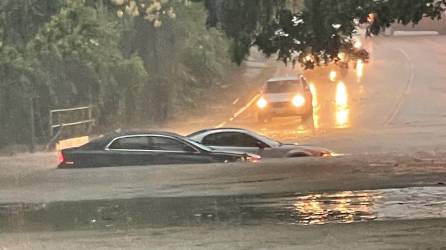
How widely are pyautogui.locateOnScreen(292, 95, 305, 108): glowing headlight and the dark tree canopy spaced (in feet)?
53.9

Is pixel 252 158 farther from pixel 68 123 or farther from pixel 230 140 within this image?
pixel 68 123

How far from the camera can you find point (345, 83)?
43969 mm

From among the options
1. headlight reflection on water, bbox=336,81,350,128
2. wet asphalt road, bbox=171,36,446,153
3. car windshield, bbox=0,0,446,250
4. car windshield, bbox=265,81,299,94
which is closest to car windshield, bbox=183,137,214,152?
car windshield, bbox=0,0,446,250

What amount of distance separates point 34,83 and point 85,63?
222cm

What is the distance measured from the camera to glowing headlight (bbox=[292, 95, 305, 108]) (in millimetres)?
31969

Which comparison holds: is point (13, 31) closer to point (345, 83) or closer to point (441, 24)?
point (345, 83)

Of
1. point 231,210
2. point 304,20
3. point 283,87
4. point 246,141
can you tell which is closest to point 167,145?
point 246,141

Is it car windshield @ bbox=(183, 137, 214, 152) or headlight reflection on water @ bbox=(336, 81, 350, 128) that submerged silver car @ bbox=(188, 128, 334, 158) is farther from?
headlight reflection on water @ bbox=(336, 81, 350, 128)

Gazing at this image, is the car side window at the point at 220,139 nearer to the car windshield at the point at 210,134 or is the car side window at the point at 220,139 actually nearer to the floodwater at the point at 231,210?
the car windshield at the point at 210,134

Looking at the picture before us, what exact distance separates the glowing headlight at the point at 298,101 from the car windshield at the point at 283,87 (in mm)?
433

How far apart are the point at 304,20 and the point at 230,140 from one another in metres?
5.62

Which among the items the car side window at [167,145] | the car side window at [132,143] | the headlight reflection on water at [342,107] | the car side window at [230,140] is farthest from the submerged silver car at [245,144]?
the headlight reflection on water at [342,107]

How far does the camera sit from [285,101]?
31938 millimetres

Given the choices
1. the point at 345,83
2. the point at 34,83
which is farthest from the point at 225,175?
the point at 345,83
